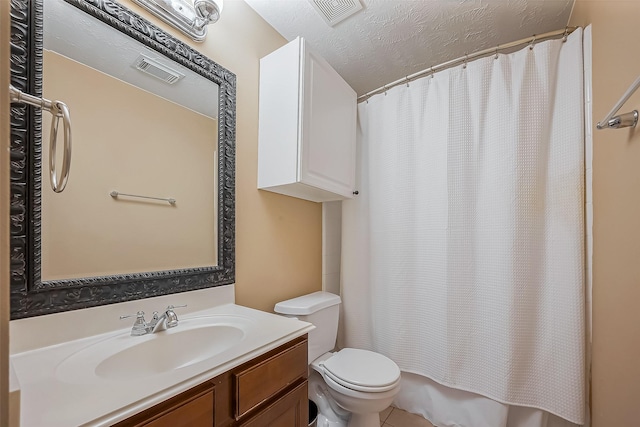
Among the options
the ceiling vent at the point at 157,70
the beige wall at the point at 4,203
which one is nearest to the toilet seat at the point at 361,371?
the beige wall at the point at 4,203

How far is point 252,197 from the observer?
149cm

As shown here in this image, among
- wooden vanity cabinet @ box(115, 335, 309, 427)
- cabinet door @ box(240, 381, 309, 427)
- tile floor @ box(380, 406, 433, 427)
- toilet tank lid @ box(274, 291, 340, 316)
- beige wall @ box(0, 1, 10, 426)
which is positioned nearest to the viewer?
beige wall @ box(0, 1, 10, 426)

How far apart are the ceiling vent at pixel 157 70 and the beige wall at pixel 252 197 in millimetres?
173

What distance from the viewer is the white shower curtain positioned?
131cm

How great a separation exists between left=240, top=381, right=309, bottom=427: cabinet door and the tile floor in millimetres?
871

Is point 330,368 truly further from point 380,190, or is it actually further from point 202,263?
point 380,190

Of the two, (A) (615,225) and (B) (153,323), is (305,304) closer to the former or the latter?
(B) (153,323)

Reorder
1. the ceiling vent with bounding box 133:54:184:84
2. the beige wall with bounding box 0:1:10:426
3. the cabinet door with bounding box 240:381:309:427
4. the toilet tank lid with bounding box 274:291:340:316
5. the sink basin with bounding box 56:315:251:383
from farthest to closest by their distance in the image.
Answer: the toilet tank lid with bounding box 274:291:340:316 → the ceiling vent with bounding box 133:54:184:84 → the cabinet door with bounding box 240:381:309:427 → the sink basin with bounding box 56:315:251:383 → the beige wall with bounding box 0:1:10:426

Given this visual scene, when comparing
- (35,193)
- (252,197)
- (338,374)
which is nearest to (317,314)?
(338,374)

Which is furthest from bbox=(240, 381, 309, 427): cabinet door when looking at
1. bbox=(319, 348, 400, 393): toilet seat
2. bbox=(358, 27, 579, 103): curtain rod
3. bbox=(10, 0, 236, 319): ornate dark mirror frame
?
bbox=(358, 27, 579, 103): curtain rod

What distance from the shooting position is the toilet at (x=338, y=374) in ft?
4.25

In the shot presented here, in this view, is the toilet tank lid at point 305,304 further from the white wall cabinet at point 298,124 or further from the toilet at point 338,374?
the white wall cabinet at point 298,124

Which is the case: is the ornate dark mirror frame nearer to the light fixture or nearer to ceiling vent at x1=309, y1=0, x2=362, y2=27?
the light fixture

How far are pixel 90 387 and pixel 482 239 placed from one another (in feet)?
5.52
